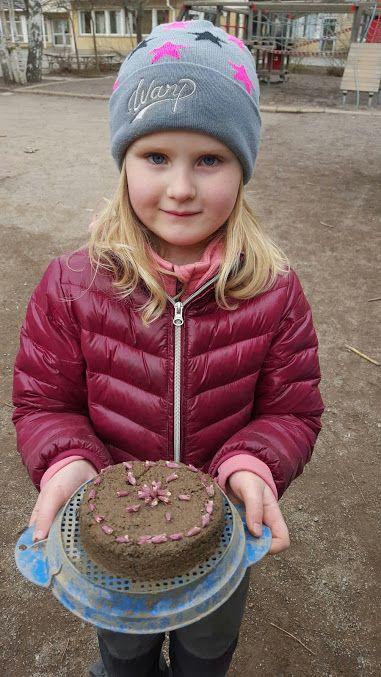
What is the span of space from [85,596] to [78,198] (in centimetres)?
598

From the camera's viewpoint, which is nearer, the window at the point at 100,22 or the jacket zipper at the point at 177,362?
the jacket zipper at the point at 177,362

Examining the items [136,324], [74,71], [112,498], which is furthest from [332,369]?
[74,71]

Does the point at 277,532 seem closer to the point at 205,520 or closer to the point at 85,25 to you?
the point at 205,520

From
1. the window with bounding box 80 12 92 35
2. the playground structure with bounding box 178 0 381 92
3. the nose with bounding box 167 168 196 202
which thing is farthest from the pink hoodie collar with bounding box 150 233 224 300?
the window with bounding box 80 12 92 35

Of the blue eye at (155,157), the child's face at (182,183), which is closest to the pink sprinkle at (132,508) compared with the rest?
the child's face at (182,183)

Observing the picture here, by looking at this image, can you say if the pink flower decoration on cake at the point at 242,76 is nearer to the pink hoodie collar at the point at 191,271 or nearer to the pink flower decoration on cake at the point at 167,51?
the pink flower decoration on cake at the point at 167,51

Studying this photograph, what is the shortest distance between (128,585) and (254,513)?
32 cm

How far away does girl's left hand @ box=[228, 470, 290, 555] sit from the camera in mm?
1174

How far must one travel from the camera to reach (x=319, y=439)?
9.64ft

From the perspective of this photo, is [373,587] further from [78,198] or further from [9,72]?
[9,72]

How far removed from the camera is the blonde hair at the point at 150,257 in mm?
1476

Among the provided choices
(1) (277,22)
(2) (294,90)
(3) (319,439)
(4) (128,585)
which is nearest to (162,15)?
(1) (277,22)

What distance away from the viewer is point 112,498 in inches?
44.4

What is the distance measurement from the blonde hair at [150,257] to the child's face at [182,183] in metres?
0.08
